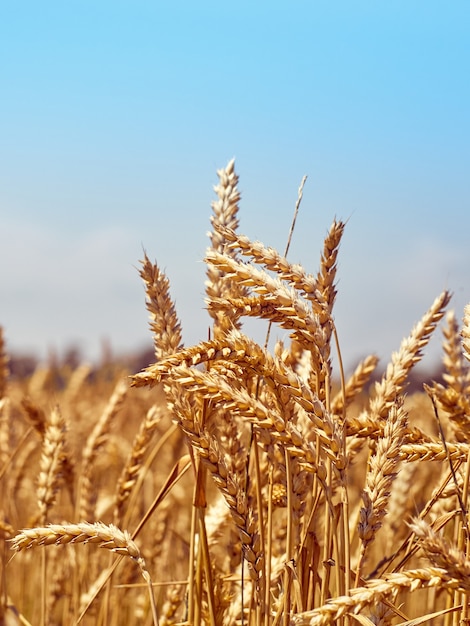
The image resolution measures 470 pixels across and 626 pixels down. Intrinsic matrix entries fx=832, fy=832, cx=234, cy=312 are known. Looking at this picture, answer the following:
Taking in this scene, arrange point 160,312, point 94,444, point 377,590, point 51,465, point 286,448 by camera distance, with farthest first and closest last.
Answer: point 94,444
point 51,465
point 160,312
point 286,448
point 377,590

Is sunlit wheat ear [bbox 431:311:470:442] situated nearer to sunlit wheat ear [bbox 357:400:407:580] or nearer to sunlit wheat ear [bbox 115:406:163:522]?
sunlit wheat ear [bbox 357:400:407:580]

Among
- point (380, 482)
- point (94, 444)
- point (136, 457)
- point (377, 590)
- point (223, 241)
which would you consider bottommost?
point (377, 590)

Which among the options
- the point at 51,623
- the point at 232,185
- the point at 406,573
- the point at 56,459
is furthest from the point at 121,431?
the point at 406,573

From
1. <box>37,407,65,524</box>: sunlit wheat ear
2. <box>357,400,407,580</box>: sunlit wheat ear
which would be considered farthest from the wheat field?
<box>37,407,65,524</box>: sunlit wheat ear

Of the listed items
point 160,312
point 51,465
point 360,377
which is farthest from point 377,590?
point 51,465

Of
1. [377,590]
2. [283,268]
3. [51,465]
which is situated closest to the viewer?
[377,590]

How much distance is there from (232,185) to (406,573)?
92cm

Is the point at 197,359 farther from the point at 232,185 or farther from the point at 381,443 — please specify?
the point at 232,185

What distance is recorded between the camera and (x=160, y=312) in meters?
1.63

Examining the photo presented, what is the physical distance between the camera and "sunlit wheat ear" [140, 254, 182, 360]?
1619 millimetres

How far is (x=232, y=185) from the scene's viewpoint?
5.85 feet

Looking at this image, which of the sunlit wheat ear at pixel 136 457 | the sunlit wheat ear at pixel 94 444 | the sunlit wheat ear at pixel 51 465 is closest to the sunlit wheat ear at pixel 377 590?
the sunlit wheat ear at pixel 136 457

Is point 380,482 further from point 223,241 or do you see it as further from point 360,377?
point 360,377

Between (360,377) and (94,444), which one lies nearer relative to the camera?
(360,377)
